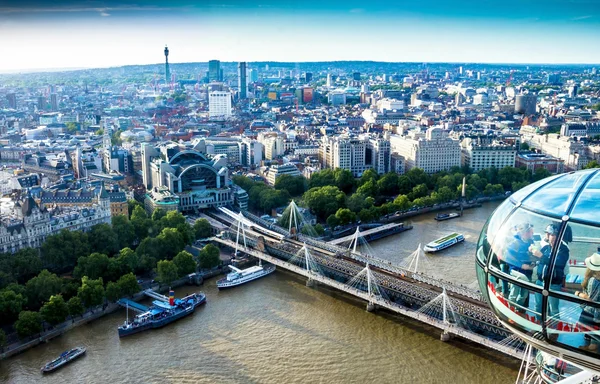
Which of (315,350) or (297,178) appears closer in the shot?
(315,350)

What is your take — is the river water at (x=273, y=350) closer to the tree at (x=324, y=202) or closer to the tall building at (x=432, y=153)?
the tree at (x=324, y=202)

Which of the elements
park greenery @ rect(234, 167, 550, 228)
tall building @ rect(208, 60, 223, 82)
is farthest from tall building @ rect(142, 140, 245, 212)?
tall building @ rect(208, 60, 223, 82)

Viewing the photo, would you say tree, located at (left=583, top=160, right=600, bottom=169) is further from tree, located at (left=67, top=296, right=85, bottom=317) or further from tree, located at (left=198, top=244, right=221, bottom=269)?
tree, located at (left=67, top=296, right=85, bottom=317)

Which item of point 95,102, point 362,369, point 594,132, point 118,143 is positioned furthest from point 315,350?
point 95,102

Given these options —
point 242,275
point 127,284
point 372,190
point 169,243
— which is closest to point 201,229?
point 169,243

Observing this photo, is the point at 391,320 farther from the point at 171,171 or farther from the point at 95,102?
the point at 95,102

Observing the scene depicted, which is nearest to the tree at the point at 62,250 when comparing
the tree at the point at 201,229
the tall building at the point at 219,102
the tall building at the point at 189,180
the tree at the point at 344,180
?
the tree at the point at 201,229

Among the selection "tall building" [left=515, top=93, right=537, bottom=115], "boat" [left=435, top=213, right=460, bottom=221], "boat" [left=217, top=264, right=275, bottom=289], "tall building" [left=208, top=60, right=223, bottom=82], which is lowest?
"boat" [left=435, top=213, right=460, bottom=221]

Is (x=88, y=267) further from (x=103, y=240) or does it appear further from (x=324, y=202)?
(x=324, y=202)
